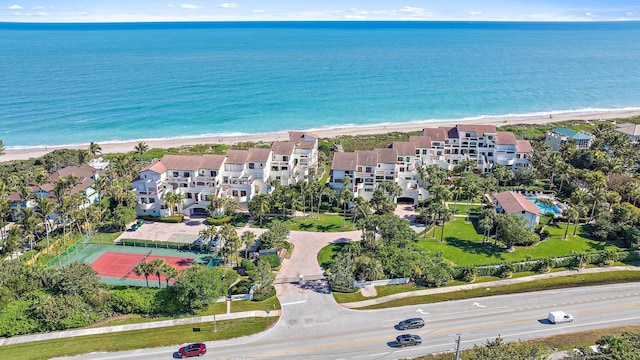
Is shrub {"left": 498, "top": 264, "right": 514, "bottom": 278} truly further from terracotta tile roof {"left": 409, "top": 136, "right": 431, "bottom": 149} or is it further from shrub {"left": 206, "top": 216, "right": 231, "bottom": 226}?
shrub {"left": 206, "top": 216, "right": 231, "bottom": 226}

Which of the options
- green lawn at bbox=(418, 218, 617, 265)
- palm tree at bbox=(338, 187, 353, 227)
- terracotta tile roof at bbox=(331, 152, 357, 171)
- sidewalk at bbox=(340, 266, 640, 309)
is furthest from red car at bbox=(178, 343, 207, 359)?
terracotta tile roof at bbox=(331, 152, 357, 171)

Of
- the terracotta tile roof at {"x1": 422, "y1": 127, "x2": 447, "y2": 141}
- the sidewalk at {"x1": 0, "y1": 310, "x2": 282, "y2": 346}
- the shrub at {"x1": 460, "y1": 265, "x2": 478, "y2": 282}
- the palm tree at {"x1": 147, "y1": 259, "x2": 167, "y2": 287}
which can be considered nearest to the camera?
the sidewalk at {"x1": 0, "y1": 310, "x2": 282, "y2": 346}

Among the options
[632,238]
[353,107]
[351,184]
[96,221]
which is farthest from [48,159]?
[632,238]

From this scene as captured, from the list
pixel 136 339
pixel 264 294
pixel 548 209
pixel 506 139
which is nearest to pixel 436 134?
pixel 506 139

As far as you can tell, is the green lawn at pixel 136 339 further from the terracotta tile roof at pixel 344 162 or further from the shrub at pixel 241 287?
the terracotta tile roof at pixel 344 162

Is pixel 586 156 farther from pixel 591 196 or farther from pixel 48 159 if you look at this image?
pixel 48 159

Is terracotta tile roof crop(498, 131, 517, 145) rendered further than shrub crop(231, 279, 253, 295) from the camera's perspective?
Yes

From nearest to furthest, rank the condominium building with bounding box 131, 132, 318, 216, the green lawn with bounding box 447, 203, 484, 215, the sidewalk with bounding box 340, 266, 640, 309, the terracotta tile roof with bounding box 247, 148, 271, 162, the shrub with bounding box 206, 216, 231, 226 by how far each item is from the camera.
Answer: the sidewalk with bounding box 340, 266, 640, 309
the shrub with bounding box 206, 216, 231, 226
the condominium building with bounding box 131, 132, 318, 216
the green lawn with bounding box 447, 203, 484, 215
the terracotta tile roof with bounding box 247, 148, 271, 162

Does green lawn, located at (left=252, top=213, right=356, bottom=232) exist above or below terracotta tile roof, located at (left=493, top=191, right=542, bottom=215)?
below
